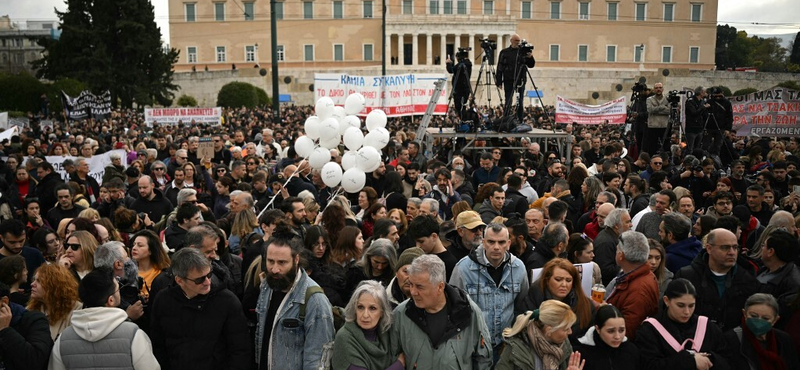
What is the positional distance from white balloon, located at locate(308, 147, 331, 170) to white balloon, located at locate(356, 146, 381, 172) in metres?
0.64

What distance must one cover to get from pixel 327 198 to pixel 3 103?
97.8 feet

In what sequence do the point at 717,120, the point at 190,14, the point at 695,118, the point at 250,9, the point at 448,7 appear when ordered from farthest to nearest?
the point at 190,14, the point at 250,9, the point at 448,7, the point at 717,120, the point at 695,118

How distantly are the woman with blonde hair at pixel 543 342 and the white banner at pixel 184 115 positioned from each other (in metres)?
17.8

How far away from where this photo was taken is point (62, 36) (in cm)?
4231

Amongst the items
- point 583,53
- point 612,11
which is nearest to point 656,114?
point 583,53

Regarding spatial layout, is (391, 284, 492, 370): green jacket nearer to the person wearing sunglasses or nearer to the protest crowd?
the protest crowd

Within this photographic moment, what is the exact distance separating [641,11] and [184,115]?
2407 inches

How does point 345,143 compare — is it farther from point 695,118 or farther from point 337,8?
point 337,8

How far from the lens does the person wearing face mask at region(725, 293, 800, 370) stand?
14.5ft

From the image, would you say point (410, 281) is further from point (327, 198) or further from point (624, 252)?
point (327, 198)

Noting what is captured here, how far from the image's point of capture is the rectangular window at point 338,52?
232 ft

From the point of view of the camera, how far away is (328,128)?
9.75 m

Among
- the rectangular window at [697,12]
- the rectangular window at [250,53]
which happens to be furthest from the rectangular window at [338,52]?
the rectangular window at [697,12]

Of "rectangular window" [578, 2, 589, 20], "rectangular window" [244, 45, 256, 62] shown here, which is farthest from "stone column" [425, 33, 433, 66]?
"rectangular window" [244, 45, 256, 62]
